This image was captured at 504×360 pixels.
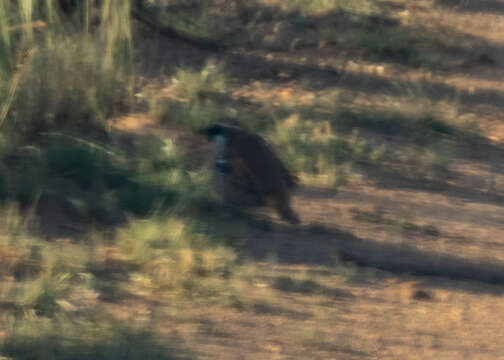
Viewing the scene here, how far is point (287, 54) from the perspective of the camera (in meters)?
10.3

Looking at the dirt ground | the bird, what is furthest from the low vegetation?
the bird

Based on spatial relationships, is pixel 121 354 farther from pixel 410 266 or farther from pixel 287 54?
pixel 287 54

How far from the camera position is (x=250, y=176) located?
17.4 ft

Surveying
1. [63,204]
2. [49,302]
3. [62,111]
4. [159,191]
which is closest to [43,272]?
[49,302]

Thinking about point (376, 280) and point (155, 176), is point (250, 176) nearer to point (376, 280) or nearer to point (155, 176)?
point (155, 176)

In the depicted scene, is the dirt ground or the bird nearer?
the dirt ground

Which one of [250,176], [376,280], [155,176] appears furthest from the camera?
[155,176]

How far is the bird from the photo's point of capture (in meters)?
5.30

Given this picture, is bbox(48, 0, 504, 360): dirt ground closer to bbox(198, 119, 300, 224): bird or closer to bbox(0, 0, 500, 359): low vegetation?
bbox(0, 0, 500, 359): low vegetation

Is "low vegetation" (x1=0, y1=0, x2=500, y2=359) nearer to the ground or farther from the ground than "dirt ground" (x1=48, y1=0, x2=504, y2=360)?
farther from the ground

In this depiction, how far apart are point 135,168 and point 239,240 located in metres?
1.27

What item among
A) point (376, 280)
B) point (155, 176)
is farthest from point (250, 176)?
point (376, 280)

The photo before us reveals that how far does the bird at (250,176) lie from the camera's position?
530 centimetres

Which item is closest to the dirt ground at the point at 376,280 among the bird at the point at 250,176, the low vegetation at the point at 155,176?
the low vegetation at the point at 155,176
